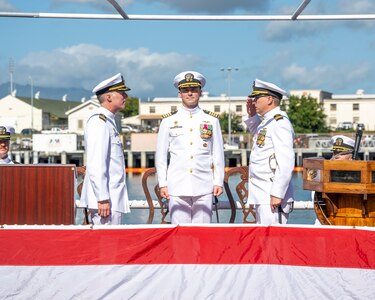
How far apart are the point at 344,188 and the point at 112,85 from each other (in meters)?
1.75

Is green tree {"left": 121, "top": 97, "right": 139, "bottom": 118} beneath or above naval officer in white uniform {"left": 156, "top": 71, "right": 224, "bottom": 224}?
above

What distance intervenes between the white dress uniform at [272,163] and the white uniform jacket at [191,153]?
0.26 metres

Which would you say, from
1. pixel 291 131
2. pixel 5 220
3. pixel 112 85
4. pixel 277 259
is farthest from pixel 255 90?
pixel 5 220

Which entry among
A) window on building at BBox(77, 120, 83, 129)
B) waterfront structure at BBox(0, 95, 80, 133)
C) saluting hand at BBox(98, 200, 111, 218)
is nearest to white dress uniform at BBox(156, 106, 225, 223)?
saluting hand at BBox(98, 200, 111, 218)

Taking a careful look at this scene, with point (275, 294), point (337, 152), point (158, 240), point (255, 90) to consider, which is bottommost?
point (275, 294)

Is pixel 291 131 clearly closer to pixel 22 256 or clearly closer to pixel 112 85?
pixel 112 85

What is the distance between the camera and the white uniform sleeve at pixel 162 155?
20.4 feet

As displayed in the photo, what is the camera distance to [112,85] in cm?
601

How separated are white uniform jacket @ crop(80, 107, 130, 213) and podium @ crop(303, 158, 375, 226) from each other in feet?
4.32

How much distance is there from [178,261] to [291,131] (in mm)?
1369

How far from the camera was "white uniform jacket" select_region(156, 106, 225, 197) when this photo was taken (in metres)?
6.23

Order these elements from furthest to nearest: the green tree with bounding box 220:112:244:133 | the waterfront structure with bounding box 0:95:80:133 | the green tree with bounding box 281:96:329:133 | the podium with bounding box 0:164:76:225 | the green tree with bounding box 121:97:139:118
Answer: the green tree with bounding box 121:97:139:118 < the waterfront structure with bounding box 0:95:80:133 < the green tree with bounding box 220:112:244:133 < the green tree with bounding box 281:96:329:133 < the podium with bounding box 0:164:76:225

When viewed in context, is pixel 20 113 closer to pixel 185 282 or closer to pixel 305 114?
pixel 305 114

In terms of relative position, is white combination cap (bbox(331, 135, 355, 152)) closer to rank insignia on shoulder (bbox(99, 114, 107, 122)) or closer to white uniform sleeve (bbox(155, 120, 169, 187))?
white uniform sleeve (bbox(155, 120, 169, 187))
